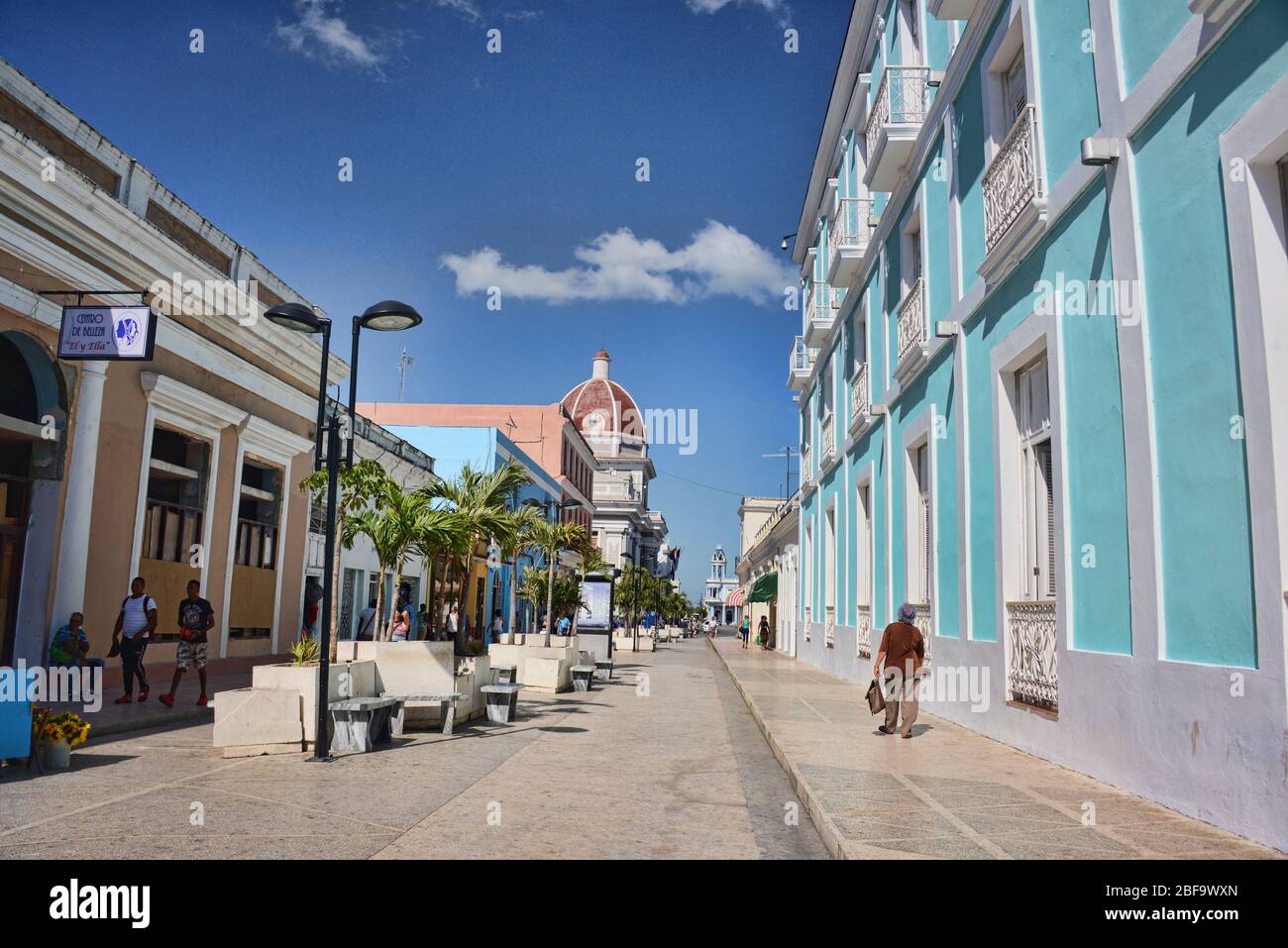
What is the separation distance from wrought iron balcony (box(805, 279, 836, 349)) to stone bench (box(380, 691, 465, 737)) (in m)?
14.7

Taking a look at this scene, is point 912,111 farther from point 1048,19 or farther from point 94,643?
point 94,643

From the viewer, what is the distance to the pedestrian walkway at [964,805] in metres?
5.12

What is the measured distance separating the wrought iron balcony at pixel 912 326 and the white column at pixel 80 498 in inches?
432

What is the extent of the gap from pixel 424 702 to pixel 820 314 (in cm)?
1583

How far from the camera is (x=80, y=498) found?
510 inches

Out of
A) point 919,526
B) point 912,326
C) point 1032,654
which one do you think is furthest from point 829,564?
point 1032,654

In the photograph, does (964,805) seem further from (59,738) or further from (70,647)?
(70,647)

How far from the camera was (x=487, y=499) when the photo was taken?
13805 millimetres

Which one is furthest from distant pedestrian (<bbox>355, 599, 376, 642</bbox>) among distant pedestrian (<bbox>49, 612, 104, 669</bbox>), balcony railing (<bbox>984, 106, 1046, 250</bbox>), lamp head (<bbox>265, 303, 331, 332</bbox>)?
balcony railing (<bbox>984, 106, 1046, 250</bbox>)

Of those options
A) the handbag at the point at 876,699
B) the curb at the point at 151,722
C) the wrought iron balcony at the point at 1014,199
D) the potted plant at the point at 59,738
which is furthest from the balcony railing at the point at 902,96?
the potted plant at the point at 59,738

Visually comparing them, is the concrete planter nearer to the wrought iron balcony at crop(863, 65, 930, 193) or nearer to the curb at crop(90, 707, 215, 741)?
the curb at crop(90, 707, 215, 741)

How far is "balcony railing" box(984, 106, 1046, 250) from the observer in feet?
28.8
